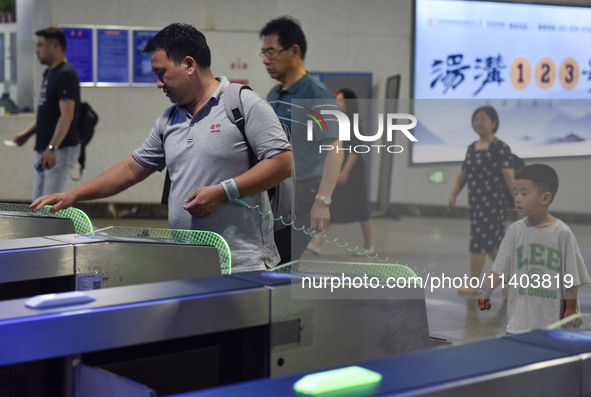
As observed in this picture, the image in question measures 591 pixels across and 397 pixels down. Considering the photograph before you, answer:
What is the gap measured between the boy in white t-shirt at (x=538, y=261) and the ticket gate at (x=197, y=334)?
0.26 m

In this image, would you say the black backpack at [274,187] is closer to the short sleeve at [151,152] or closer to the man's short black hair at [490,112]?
the short sleeve at [151,152]

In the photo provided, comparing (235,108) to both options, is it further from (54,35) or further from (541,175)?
(54,35)

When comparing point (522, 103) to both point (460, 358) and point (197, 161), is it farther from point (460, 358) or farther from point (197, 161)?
point (197, 161)

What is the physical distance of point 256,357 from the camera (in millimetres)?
1385

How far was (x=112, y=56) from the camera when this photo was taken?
820 cm

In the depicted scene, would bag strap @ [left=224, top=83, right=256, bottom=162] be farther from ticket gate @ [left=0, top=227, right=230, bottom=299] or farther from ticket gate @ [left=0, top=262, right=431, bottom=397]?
ticket gate @ [left=0, top=262, right=431, bottom=397]

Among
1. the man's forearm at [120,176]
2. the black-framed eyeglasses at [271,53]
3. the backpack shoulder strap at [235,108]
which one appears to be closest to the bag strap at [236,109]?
the backpack shoulder strap at [235,108]

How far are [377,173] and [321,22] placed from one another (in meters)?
6.82

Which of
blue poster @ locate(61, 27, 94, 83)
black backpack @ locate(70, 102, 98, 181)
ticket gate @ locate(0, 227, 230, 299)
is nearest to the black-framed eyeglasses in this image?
ticket gate @ locate(0, 227, 230, 299)

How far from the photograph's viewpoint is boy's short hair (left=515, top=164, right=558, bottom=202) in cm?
161

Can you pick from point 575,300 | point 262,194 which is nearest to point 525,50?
point 262,194

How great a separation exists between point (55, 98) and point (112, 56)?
131 inches

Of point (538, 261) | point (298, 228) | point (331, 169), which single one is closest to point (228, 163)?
point (298, 228)

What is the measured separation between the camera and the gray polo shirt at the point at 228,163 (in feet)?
7.84
